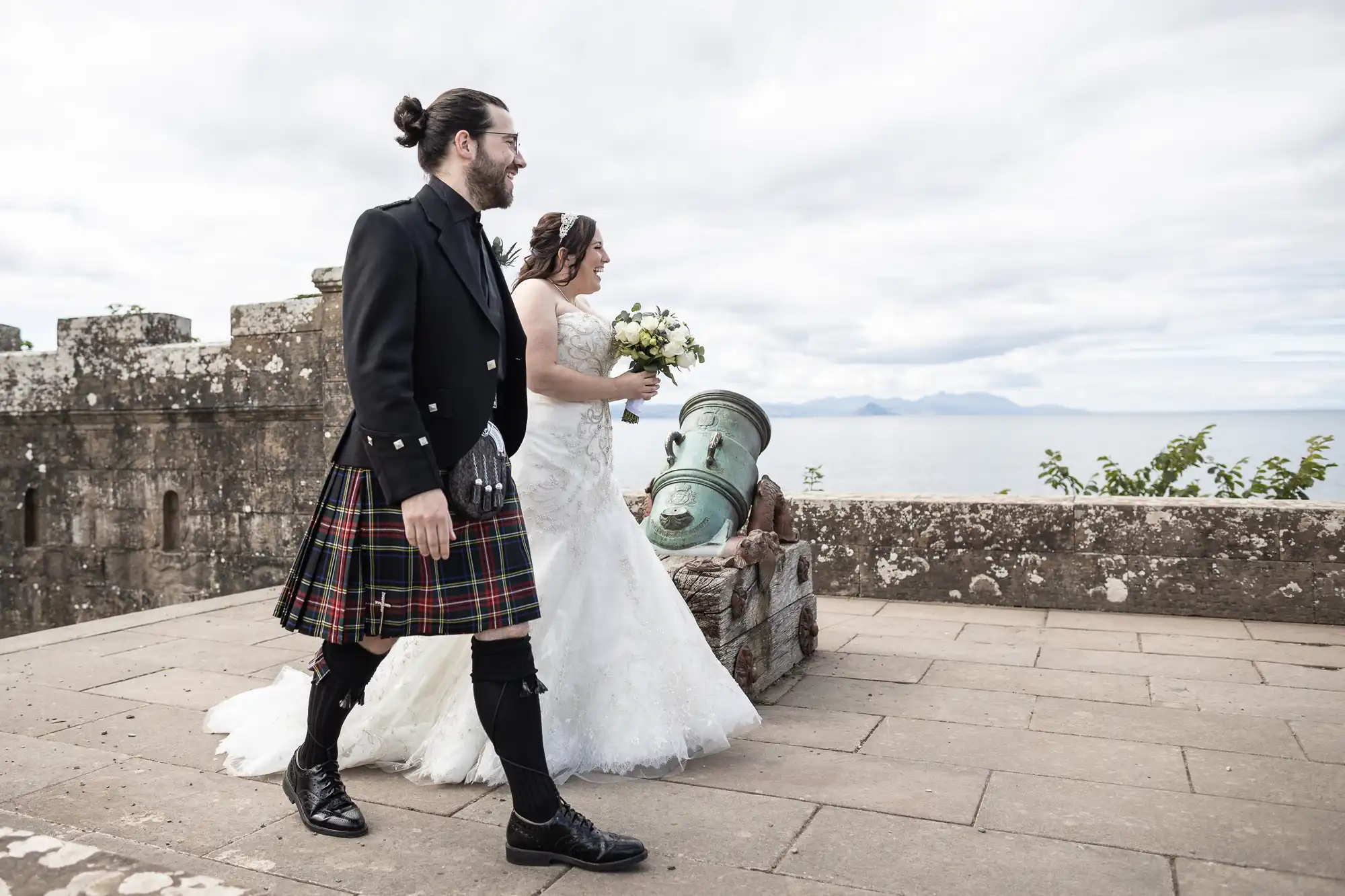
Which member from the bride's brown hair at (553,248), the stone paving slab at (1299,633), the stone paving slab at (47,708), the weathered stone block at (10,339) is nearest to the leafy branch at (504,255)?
the bride's brown hair at (553,248)

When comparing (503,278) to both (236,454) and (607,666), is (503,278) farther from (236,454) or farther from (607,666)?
(236,454)

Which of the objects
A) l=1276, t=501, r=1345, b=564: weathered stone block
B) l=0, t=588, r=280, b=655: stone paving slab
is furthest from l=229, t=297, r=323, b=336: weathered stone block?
l=1276, t=501, r=1345, b=564: weathered stone block

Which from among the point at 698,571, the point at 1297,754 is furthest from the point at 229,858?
the point at 1297,754

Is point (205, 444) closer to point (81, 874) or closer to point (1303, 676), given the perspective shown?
point (81, 874)

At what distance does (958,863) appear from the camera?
8.55 ft

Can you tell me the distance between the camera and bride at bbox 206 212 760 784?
3367 millimetres

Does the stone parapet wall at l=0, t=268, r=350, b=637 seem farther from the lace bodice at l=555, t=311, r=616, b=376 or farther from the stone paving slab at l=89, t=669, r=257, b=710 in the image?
the lace bodice at l=555, t=311, r=616, b=376

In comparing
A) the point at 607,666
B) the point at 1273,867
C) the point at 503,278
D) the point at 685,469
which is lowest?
the point at 1273,867

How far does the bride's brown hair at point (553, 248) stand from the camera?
3.64 metres

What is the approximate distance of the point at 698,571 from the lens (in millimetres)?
4156

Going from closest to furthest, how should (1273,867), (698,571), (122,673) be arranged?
1. (1273,867)
2. (698,571)
3. (122,673)

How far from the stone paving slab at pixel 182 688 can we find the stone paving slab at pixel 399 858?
157 cm

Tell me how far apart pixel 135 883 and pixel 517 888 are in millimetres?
871

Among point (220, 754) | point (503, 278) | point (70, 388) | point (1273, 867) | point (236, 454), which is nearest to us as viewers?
point (1273, 867)
